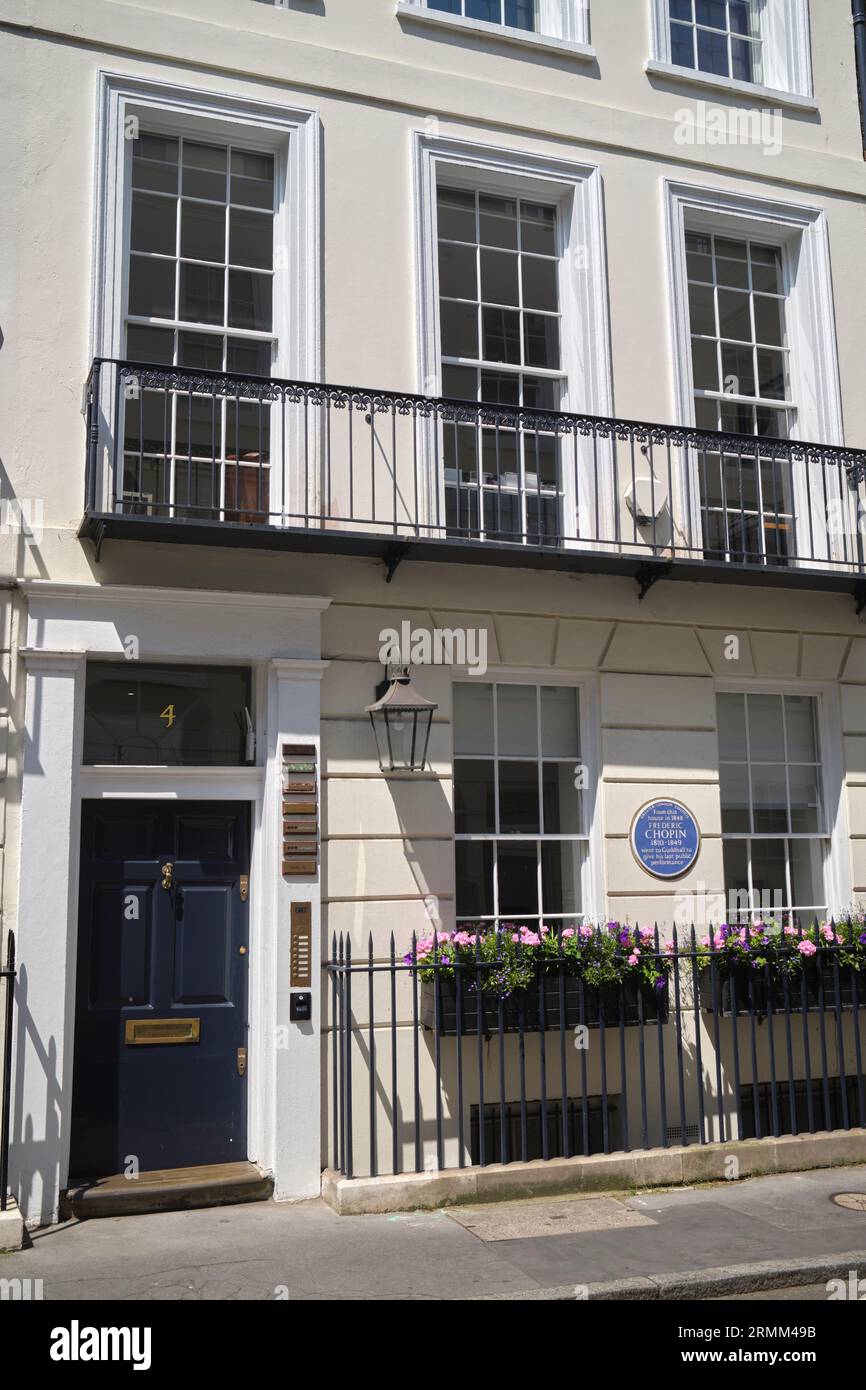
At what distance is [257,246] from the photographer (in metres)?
9.28

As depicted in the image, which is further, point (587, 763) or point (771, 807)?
point (771, 807)

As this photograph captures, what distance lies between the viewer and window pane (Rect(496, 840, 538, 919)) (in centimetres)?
906

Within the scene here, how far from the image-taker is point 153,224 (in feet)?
29.5

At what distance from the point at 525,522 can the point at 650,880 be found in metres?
2.93

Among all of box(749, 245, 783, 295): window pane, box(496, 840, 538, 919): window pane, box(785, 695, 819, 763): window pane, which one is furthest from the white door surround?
box(749, 245, 783, 295): window pane

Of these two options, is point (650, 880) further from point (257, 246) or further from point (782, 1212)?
point (257, 246)

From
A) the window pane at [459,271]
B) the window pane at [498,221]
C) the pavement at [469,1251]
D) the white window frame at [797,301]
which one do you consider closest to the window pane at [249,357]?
the window pane at [459,271]

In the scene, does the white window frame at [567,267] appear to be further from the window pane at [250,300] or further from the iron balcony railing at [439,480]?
the window pane at [250,300]

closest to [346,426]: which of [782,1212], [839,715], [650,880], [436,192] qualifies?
[436,192]

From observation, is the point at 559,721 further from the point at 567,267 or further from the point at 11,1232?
the point at 11,1232

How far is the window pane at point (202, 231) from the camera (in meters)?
9.10

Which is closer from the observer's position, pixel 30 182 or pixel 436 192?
pixel 30 182

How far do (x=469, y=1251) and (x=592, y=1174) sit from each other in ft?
4.99

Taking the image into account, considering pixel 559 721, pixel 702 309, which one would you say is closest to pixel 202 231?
pixel 702 309
